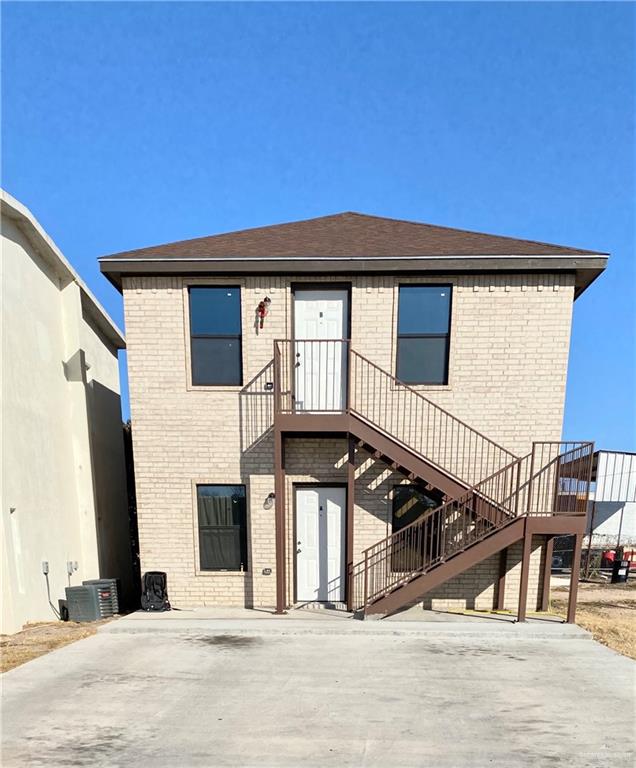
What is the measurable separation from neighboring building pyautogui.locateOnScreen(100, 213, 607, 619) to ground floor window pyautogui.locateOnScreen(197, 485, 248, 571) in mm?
27

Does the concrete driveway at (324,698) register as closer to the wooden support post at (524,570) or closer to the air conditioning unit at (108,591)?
the wooden support post at (524,570)

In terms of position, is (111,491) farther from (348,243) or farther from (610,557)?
(610,557)

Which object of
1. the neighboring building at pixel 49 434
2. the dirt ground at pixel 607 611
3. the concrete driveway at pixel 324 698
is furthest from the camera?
the neighboring building at pixel 49 434

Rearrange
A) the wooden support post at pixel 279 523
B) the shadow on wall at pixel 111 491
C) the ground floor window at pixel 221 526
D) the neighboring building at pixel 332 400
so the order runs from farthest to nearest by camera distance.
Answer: the shadow on wall at pixel 111 491 < the ground floor window at pixel 221 526 < the neighboring building at pixel 332 400 < the wooden support post at pixel 279 523

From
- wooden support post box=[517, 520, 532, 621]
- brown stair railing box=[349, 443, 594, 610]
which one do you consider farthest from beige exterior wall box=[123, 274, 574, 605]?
wooden support post box=[517, 520, 532, 621]

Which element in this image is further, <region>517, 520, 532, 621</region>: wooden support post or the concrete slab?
<region>517, 520, 532, 621</region>: wooden support post

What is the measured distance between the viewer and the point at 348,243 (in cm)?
745

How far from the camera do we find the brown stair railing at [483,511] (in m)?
6.35

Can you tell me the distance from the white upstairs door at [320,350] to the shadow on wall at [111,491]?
18.9ft

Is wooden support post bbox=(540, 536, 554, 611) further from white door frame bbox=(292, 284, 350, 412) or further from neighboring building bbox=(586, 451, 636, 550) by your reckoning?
neighboring building bbox=(586, 451, 636, 550)

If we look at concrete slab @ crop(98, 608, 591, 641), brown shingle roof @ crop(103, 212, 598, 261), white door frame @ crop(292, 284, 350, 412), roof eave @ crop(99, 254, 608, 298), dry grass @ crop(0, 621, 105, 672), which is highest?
brown shingle roof @ crop(103, 212, 598, 261)

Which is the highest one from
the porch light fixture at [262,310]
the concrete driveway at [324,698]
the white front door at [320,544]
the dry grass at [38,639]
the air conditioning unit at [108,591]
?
the porch light fixture at [262,310]

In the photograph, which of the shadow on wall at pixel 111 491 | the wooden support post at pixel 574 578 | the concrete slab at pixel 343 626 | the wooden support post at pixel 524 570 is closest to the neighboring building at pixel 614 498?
the wooden support post at pixel 574 578

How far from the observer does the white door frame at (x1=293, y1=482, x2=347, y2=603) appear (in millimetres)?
7289
